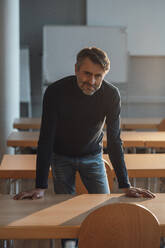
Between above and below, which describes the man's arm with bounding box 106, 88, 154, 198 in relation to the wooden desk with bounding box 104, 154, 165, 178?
above

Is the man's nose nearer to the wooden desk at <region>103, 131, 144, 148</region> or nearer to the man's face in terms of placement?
the man's face

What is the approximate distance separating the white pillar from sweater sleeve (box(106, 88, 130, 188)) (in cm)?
354

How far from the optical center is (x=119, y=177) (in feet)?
7.95

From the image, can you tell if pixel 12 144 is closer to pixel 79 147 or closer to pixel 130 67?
pixel 79 147

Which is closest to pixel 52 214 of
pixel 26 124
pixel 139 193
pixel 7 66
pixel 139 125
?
pixel 139 193

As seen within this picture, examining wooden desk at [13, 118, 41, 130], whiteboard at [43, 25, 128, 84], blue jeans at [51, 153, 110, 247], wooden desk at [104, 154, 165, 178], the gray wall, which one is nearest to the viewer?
blue jeans at [51, 153, 110, 247]

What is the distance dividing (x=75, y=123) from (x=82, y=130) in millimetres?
60

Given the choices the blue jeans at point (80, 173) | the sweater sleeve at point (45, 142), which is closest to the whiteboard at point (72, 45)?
the blue jeans at point (80, 173)

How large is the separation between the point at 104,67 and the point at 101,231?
82 centimetres

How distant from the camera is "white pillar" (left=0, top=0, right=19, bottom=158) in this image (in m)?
5.81

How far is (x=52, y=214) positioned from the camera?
6.77ft

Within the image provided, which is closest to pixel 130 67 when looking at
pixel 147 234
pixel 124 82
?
pixel 124 82

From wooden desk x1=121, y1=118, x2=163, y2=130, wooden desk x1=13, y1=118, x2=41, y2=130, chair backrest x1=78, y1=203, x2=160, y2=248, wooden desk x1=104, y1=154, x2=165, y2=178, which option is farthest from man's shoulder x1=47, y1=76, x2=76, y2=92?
wooden desk x1=121, y1=118, x2=163, y2=130

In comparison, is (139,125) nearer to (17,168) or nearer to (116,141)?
(17,168)
